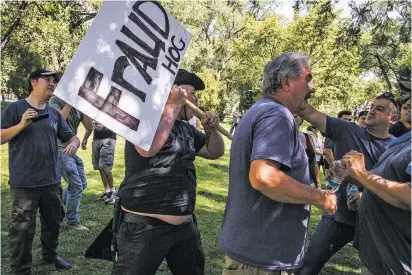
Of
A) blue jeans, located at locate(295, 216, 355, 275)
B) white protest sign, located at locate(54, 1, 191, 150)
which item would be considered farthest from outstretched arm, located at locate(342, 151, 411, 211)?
blue jeans, located at locate(295, 216, 355, 275)

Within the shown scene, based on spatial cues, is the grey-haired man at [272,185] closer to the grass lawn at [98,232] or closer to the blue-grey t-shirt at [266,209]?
the blue-grey t-shirt at [266,209]

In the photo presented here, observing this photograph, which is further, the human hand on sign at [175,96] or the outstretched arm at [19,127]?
the outstretched arm at [19,127]

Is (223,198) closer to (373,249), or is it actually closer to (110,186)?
(110,186)

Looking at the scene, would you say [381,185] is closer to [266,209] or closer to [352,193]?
[266,209]

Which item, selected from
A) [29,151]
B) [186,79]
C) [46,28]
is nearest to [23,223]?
[29,151]

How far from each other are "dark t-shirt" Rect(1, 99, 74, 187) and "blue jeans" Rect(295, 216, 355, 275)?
2540 mm

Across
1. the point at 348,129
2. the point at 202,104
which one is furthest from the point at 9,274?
the point at 202,104

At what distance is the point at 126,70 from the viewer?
199cm

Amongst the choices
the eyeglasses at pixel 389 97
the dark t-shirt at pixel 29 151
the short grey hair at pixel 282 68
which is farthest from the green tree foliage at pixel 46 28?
the short grey hair at pixel 282 68

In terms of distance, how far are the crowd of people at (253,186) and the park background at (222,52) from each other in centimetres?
115

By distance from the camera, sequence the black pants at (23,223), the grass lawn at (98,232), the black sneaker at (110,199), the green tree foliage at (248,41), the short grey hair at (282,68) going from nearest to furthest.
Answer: the short grey hair at (282,68), the black pants at (23,223), the grass lawn at (98,232), the black sneaker at (110,199), the green tree foliage at (248,41)

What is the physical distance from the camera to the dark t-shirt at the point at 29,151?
133 inches

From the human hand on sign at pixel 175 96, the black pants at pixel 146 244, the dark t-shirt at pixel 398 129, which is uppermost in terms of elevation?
the dark t-shirt at pixel 398 129

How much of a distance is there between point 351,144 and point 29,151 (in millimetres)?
2910
